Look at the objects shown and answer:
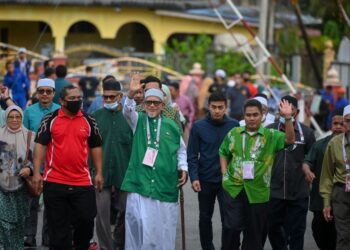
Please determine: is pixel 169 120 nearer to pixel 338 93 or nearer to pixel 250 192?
pixel 250 192

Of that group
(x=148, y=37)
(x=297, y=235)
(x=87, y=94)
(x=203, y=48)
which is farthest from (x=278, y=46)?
(x=297, y=235)

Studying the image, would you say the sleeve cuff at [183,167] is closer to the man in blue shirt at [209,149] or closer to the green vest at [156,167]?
the green vest at [156,167]

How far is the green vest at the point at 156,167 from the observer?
11625 millimetres

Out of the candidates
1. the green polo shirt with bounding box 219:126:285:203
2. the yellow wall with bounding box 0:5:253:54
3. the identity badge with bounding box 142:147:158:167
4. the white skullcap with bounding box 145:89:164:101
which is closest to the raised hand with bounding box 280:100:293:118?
the green polo shirt with bounding box 219:126:285:203

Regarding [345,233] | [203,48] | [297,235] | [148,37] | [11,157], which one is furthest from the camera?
[148,37]

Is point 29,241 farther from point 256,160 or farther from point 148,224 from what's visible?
point 256,160

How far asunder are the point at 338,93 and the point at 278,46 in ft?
66.3

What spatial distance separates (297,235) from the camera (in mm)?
12906

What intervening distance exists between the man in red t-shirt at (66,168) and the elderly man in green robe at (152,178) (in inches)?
16.7

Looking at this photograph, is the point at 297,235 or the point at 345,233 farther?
the point at 297,235

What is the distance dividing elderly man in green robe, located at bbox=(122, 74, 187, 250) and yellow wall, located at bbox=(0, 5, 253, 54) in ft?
99.8

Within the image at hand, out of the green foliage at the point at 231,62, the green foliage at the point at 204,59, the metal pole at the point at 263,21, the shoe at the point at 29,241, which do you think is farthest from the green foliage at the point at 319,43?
the shoe at the point at 29,241

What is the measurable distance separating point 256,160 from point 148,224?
4.16 feet

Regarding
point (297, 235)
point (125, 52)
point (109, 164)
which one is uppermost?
point (125, 52)
